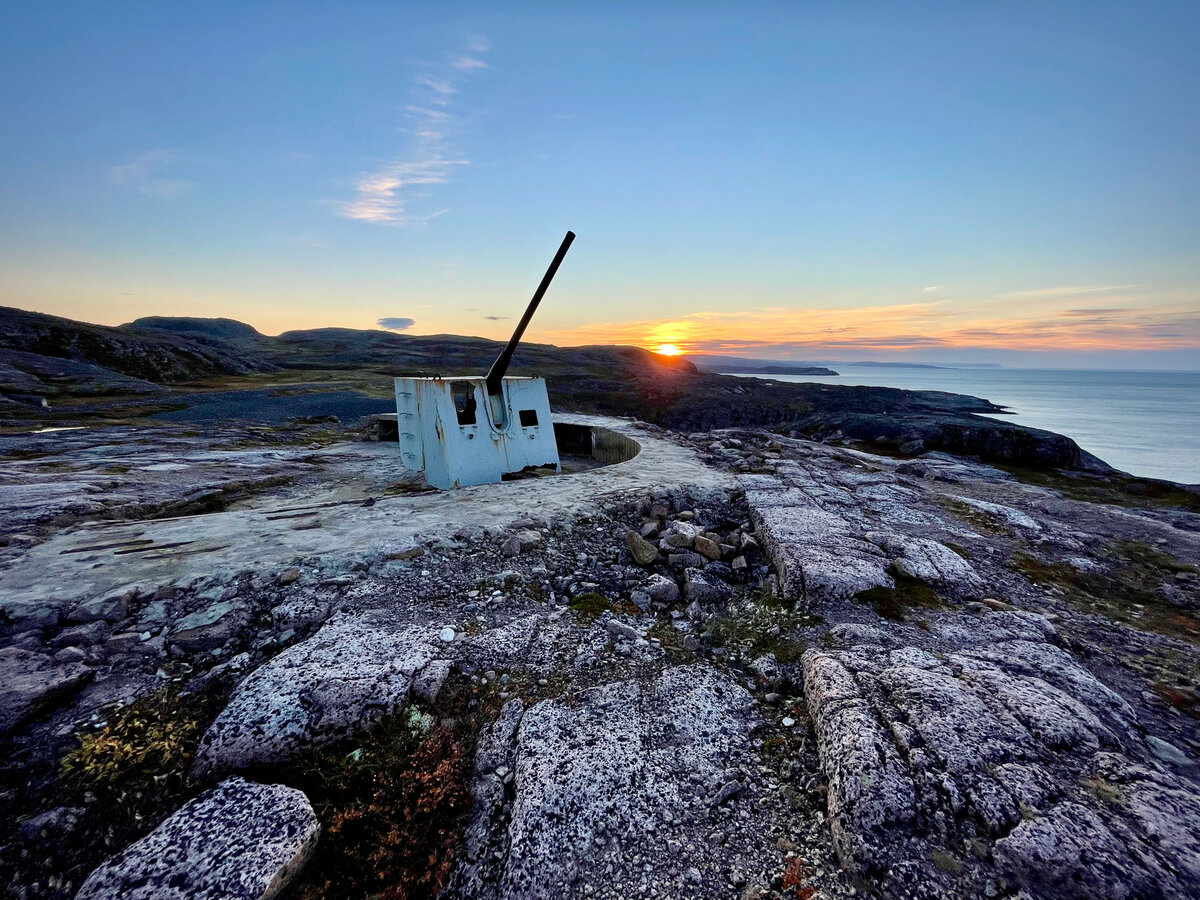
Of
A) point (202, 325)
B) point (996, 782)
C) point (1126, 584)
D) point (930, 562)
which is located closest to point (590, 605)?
point (996, 782)

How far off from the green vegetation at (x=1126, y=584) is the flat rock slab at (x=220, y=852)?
6730 millimetres

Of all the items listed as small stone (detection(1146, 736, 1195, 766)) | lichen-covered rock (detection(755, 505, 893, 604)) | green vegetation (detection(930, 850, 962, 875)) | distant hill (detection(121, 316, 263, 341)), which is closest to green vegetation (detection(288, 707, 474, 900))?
green vegetation (detection(930, 850, 962, 875))

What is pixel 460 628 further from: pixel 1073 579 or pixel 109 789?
pixel 1073 579

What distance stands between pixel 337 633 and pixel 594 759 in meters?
2.34

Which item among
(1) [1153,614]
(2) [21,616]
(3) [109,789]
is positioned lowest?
(1) [1153,614]

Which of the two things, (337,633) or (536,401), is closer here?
(337,633)

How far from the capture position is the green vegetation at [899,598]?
4.32 meters

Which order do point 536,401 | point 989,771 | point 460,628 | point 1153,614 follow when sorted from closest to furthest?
point 989,771 < point 460,628 < point 1153,614 < point 536,401

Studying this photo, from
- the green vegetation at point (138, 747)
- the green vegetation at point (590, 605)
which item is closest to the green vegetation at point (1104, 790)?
the green vegetation at point (590, 605)

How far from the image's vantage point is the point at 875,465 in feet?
33.1

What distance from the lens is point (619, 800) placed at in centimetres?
267

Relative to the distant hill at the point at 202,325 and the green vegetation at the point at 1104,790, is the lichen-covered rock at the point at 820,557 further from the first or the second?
the distant hill at the point at 202,325

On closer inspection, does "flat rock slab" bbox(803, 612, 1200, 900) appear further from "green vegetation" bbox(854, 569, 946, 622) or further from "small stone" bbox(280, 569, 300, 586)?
"small stone" bbox(280, 569, 300, 586)

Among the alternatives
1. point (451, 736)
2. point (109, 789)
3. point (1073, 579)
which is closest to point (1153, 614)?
point (1073, 579)
